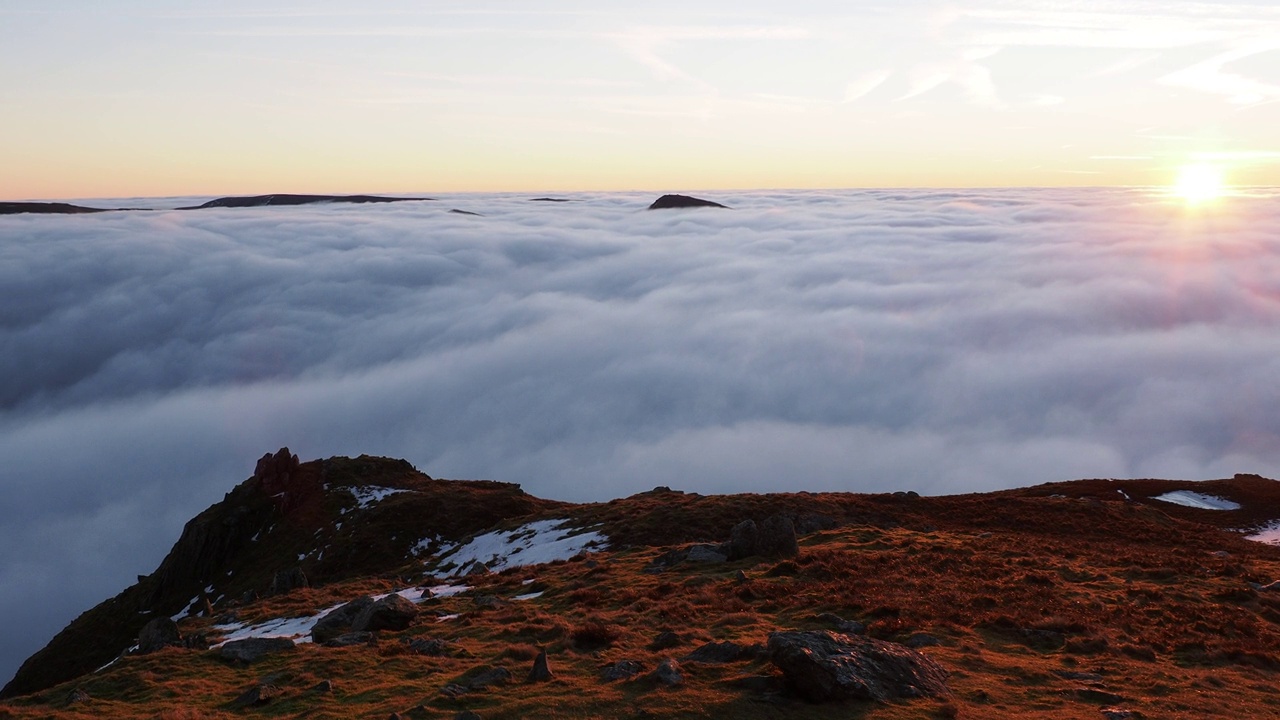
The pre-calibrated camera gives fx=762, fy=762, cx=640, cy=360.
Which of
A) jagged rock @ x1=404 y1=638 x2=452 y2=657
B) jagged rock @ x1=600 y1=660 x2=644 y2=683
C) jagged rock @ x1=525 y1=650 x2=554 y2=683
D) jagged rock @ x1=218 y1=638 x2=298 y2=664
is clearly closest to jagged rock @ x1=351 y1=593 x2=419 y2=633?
jagged rock @ x1=218 y1=638 x2=298 y2=664

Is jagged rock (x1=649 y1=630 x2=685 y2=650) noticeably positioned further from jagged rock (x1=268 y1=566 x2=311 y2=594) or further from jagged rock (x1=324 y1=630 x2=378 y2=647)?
jagged rock (x1=268 y1=566 x2=311 y2=594)

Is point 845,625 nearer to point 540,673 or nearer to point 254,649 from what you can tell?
point 540,673

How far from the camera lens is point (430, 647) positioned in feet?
71.2

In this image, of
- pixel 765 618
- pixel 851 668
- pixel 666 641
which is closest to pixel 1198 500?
pixel 765 618

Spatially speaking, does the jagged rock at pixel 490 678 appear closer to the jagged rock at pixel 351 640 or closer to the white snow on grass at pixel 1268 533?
the jagged rock at pixel 351 640

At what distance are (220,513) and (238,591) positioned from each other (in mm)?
14289

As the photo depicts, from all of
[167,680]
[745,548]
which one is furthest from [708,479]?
[167,680]

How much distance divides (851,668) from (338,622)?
1782cm

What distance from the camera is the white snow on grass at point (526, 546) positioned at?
141ft

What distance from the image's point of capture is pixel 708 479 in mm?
188750

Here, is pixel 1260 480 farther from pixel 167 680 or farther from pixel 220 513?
pixel 220 513

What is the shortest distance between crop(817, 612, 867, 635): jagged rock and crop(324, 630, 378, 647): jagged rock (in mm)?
13535

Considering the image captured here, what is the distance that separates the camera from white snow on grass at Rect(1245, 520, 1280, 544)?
5161 centimetres

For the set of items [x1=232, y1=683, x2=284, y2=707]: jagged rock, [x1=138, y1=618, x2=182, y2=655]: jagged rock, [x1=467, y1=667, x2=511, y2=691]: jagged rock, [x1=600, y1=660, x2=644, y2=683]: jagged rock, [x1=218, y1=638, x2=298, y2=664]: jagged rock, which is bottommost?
[x1=138, y1=618, x2=182, y2=655]: jagged rock
